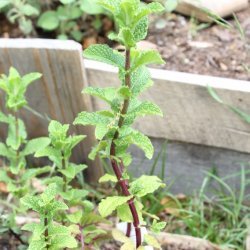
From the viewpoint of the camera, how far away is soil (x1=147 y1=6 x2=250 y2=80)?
2121 mm

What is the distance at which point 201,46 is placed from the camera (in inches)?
87.0

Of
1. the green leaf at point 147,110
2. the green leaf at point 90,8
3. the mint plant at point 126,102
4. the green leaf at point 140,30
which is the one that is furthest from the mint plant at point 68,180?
the green leaf at point 90,8

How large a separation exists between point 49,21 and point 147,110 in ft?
3.29

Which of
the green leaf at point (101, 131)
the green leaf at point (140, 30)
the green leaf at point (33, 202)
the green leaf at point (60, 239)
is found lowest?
the green leaf at point (60, 239)

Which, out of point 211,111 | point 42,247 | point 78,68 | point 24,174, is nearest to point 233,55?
point 211,111

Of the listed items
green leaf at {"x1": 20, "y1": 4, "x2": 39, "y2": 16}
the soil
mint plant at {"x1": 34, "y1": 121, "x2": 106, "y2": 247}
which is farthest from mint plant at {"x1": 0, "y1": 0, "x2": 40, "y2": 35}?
mint plant at {"x1": 34, "y1": 121, "x2": 106, "y2": 247}

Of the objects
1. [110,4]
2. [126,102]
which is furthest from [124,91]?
[110,4]

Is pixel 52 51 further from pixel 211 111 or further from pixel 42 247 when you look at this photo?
pixel 42 247

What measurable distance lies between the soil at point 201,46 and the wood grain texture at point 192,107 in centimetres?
18

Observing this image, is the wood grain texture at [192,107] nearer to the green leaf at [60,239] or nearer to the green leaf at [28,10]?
the green leaf at [28,10]

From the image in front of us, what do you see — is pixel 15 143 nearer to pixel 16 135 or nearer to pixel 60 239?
pixel 16 135

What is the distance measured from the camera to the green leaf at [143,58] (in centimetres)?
125

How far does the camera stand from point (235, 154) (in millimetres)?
2062

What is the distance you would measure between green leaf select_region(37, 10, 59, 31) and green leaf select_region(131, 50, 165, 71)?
0.98 m
